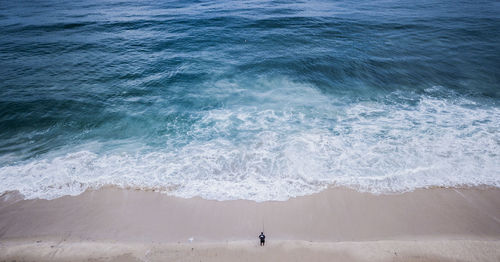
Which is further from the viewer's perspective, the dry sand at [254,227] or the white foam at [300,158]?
the white foam at [300,158]

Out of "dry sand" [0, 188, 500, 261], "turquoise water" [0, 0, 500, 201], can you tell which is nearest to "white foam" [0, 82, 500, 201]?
"turquoise water" [0, 0, 500, 201]

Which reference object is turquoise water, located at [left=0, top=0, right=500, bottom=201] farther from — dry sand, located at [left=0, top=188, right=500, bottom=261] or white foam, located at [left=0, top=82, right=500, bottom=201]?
dry sand, located at [left=0, top=188, right=500, bottom=261]

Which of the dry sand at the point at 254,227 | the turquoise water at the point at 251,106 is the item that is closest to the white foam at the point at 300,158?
the turquoise water at the point at 251,106

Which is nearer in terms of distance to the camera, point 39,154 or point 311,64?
point 39,154

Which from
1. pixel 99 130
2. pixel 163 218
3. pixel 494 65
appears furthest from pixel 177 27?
pixel 494 65

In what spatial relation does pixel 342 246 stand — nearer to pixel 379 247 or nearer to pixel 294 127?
pixel 379 247

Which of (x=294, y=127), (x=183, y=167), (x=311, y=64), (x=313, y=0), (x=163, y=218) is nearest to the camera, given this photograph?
(x=163, y=218)

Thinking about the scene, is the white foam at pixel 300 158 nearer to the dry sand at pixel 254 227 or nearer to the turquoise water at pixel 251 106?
the turquoise water at pixel 251 106
